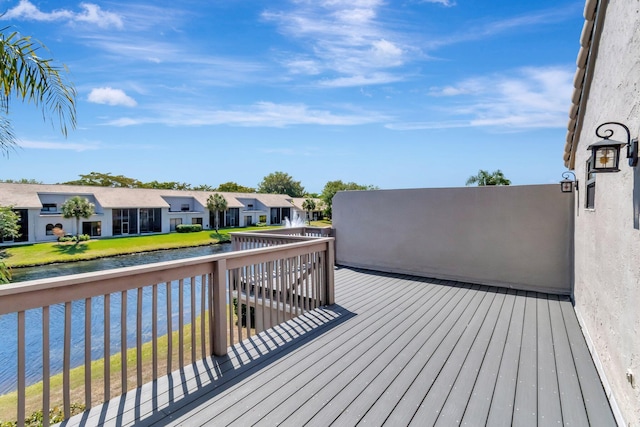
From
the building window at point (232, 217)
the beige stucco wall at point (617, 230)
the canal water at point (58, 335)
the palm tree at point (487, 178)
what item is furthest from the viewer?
the building window at point (232, 217)

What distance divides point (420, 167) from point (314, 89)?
26.7 ft

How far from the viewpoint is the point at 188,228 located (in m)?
31.0

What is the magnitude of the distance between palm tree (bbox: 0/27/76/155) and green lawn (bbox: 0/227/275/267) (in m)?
18.9

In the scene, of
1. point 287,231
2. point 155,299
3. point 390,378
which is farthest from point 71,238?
point 390,378

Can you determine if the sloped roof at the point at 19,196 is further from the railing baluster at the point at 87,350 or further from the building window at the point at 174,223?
the railing baluster at the point at 87,350

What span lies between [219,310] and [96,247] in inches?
995

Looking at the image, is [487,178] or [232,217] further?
[232,217]

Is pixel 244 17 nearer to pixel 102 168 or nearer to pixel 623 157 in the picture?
pixel 623 157

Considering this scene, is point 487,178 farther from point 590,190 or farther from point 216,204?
point 590,190

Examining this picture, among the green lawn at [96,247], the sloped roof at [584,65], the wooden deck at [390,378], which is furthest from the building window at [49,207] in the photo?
the sloped roof at [584,65]

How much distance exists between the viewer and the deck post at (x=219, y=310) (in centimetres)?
288

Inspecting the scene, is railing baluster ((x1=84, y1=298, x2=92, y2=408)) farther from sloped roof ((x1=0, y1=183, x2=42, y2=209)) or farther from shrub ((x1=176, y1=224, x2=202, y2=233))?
shrub ((x1=176, y1=224, x2=202, y2=233))

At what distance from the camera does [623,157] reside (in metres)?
2.11

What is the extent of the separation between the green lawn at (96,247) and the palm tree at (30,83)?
18.9m
